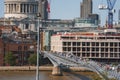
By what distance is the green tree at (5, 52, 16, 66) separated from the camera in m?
53.3

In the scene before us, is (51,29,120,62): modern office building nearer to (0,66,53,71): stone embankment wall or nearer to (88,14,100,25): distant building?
(0,66,53,71): stone embankment wall

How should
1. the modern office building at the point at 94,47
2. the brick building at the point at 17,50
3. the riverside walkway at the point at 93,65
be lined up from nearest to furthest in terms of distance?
the riverside walkway at the point at 93,65 < the brick building at the point at 17,50 < the modern office building at the point at 94,47

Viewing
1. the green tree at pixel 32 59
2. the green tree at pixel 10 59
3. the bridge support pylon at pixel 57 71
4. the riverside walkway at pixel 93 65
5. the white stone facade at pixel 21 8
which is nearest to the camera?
the riverside walkway at pixel 93 65

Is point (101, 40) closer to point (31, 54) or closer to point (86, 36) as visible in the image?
point (86, 36)

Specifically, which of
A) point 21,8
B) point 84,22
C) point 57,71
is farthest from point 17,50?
point 84,22

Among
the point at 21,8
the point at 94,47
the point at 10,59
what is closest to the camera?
the point at 10,59

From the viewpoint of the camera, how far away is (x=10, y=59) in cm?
5353

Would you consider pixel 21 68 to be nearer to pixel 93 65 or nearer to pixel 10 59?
pixel 10 59

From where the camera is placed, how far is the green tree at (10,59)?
53.3m

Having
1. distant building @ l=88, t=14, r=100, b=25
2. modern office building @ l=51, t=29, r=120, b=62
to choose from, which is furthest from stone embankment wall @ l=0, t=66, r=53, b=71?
distant building @ l=88, t=14, r=100, b=25

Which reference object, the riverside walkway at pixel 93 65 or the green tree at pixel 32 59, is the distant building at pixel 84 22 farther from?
the riverside walkway at pixel 93 65

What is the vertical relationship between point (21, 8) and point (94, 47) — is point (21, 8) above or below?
above

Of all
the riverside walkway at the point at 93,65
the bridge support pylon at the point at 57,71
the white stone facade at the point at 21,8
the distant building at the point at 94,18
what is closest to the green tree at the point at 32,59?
the riverside walkway at the point at 93,65

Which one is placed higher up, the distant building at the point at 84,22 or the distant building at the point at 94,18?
the distant building at the point at 94,18
